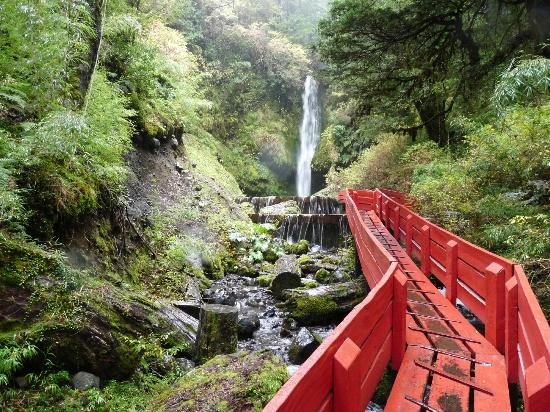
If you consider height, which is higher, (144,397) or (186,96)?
(186,96)

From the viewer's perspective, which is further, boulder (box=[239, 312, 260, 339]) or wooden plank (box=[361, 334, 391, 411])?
boulder (box=[239, 312, 260, 339])

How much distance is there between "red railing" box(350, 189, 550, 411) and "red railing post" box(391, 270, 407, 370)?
0.86m

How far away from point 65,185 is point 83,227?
968mm

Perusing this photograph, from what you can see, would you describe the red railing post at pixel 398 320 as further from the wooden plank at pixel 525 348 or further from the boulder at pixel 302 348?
the boulder at pixel 302 348

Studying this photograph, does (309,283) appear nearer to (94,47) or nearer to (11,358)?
(94,47)

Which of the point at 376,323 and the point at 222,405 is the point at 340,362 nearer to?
the point at 376,323

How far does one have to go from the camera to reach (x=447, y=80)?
13266mm

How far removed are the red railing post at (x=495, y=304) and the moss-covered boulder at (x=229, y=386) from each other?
80.6 inches

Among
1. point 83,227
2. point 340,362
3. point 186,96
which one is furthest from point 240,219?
point 340,362

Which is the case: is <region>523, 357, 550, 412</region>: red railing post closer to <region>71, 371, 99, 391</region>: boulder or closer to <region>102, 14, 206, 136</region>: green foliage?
<region>71, 371, 99, 391</region>: boulder

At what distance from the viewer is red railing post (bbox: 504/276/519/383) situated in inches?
133

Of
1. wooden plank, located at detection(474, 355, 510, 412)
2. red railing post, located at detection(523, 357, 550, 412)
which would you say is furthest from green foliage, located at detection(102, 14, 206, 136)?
red railing post, located at detection(523, 357, 550, 412)

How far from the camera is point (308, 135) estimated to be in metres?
32.7

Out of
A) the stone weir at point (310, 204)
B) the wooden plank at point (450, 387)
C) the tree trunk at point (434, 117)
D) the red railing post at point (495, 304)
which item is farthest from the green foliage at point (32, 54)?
the stone weir at point (310, 204)
